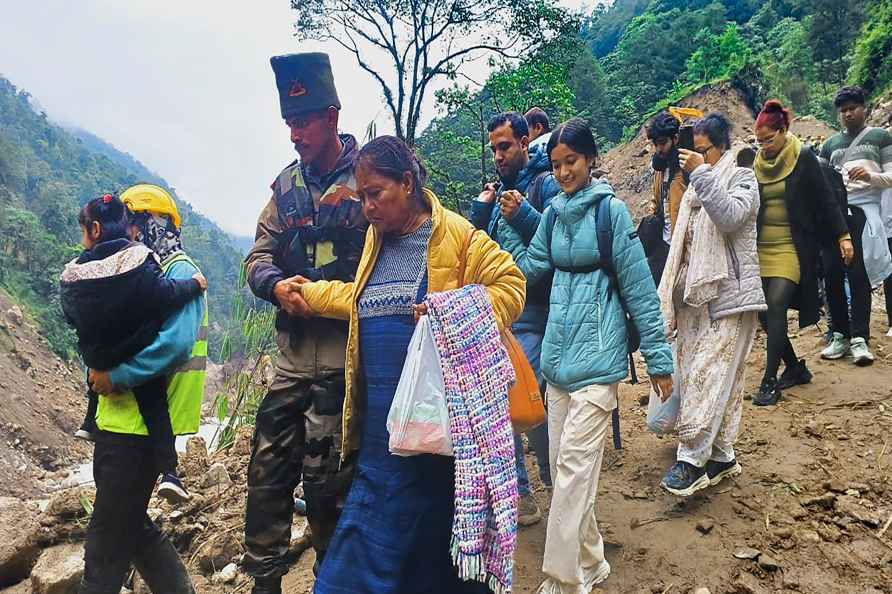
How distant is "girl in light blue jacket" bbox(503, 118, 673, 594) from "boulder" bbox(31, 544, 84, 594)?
2.52 meters

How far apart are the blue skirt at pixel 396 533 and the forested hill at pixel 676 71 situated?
4.20 m

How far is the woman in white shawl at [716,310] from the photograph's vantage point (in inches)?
119

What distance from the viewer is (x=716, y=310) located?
3105 millimetres

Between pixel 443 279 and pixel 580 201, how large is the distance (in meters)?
0.91

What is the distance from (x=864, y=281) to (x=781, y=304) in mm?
1519

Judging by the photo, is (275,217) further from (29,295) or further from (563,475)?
(29,295)

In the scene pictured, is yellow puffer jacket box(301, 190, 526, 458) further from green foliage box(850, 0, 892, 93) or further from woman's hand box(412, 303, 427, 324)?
green foliage box(850, 0, 892, 93)

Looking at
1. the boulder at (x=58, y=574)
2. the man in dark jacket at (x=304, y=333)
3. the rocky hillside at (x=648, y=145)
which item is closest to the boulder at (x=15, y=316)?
the boulder at (x=58, y=574)

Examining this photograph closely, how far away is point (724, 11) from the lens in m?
36.6

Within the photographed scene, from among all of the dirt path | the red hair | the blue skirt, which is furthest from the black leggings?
the blue skirt

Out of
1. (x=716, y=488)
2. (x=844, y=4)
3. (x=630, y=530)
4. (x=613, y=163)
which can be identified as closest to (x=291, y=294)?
(x=630, y=530)

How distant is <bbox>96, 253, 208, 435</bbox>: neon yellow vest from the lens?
2.45 meters

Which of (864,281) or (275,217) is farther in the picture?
(864,281)

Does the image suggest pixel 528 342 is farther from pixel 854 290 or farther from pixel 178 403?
pixel 854 290
